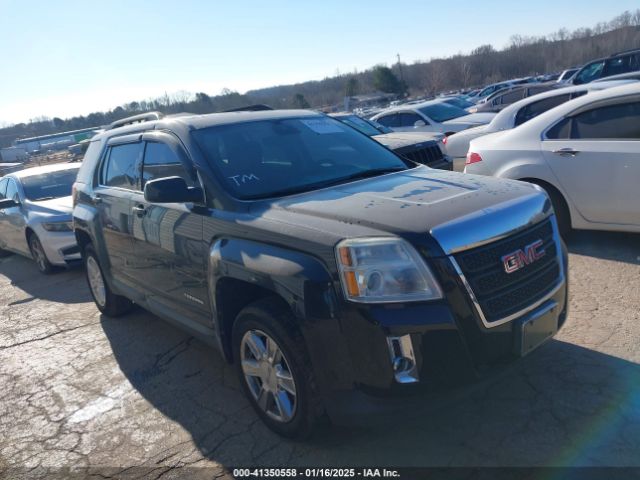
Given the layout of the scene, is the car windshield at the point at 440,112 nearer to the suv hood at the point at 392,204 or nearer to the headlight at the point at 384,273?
the suv hood at the point at 392,204

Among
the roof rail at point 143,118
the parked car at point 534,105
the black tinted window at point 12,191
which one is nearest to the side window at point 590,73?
the parked car at point 534,105

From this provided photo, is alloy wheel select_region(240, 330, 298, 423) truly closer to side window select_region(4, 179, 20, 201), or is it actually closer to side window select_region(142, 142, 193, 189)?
side window select_region(142, 142, 193, 189)

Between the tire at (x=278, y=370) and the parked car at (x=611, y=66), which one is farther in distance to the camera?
the parked car at (x=611, y=66)

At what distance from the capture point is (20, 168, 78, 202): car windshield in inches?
340

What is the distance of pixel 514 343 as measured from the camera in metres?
2.62

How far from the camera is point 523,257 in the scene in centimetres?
276

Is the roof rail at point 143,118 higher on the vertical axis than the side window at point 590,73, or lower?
higher

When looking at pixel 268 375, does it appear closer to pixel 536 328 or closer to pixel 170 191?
pixel 170 191

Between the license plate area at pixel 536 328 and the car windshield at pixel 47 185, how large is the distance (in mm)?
8132

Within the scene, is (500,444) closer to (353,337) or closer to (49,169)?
(353,337)

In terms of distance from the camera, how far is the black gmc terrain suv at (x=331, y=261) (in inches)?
97.1

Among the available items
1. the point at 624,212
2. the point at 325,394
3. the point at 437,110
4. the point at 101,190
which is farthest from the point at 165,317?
the point at 437,110

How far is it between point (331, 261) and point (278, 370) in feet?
2.70

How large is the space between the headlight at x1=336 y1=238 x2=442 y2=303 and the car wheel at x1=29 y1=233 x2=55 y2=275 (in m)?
7.02
